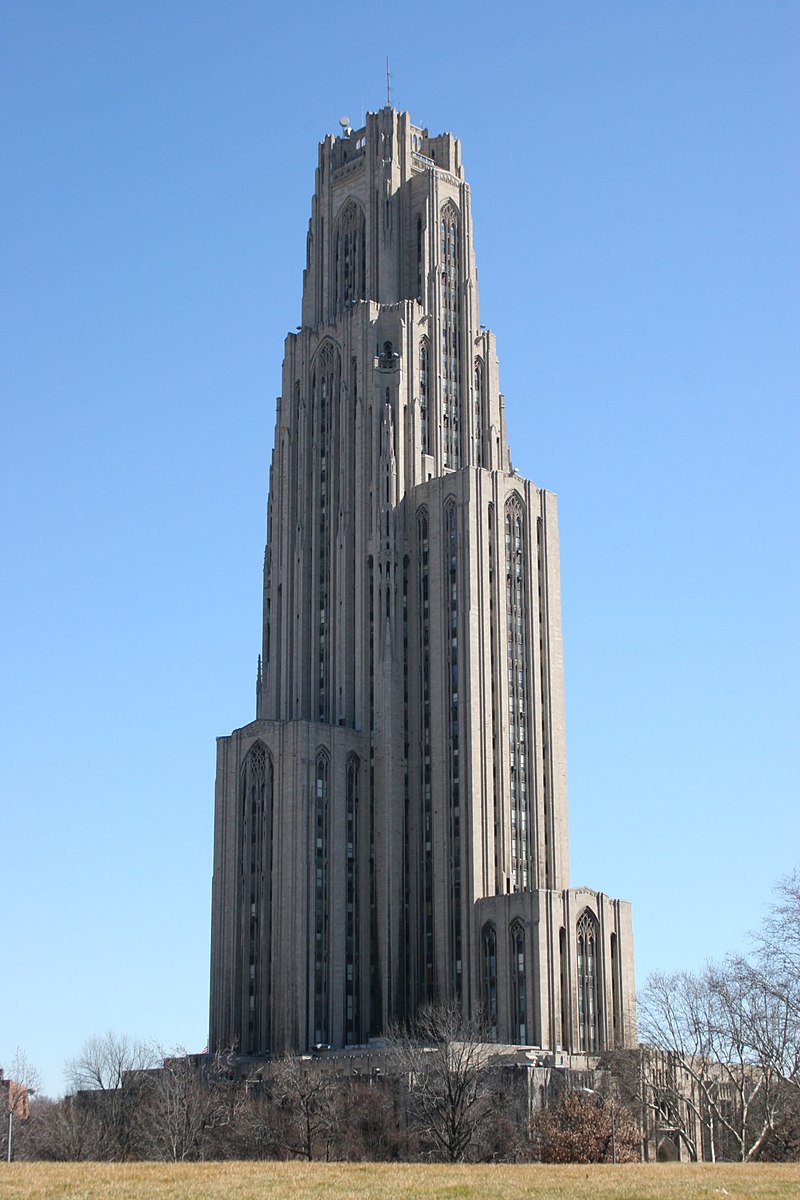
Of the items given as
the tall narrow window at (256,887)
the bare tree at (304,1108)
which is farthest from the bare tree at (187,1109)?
the tall narrow window at (256,887)

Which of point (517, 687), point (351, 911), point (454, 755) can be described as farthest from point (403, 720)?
point (351, 911)

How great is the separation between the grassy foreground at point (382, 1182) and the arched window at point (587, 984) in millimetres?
70573

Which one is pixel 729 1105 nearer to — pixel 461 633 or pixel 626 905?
pixel 626 905

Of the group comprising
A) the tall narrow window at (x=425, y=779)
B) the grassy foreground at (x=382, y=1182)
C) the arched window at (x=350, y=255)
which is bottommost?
the grassy foreground at (x=382, y=1182)

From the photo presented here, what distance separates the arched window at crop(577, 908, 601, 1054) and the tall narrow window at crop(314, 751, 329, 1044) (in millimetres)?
23438

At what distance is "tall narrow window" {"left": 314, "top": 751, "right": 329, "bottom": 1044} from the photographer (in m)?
162

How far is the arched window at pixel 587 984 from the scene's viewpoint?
156750 millimetres

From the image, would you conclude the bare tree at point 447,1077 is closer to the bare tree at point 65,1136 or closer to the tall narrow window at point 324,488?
the bare tree at point 65,1136

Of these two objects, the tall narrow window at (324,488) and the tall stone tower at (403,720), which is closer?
the tall stone tower at (403,720)

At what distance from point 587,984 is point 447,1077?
36.4 m

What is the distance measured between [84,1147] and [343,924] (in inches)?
1563

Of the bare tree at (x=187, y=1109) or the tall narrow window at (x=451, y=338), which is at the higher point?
the tall narrow window at (x=451, y=338)

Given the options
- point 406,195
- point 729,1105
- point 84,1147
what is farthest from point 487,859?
point 406,195

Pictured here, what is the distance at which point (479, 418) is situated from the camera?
190 m
